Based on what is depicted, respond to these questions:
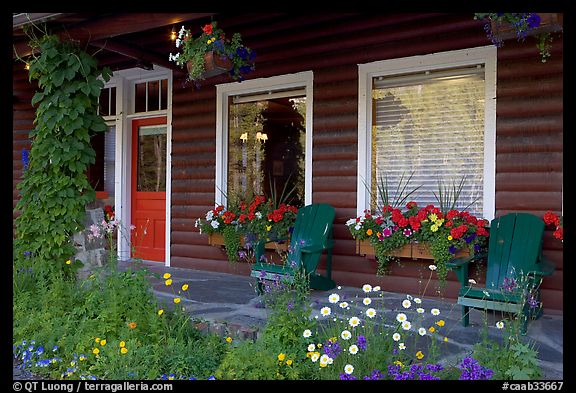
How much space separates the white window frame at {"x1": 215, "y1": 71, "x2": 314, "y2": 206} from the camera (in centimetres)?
488

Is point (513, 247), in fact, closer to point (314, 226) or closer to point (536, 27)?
point (536, 27)

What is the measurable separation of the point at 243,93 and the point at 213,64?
1261 mm

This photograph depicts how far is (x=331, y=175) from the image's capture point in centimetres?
474

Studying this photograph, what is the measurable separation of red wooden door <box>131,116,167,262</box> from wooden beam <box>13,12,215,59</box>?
1996mm

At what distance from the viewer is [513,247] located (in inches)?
137

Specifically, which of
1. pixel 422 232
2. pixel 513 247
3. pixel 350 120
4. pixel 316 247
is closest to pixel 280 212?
pixel 316 247

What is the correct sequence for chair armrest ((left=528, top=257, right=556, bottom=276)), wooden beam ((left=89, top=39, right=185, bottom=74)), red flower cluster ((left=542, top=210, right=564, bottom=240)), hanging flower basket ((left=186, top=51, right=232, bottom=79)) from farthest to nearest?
1. wooden beam ((left=89, top=39, right=185, bottom=74))
2. hanging flower basket ((left=186, top=51, right=232, bottom=79))
3. red flower cluster ((left=542, top=210, right=564, bottom=240))
4. chair armrest ((left=528, top=257, right=556, bottom=276))

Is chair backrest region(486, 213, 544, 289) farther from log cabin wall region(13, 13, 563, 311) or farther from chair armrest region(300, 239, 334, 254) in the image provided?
chair armrest region(300, 239, 334, 254)

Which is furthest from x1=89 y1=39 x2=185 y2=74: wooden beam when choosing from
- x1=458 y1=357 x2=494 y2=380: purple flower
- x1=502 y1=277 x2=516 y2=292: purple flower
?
x1=458 y1=357 x2=494 y2=380: purple flower

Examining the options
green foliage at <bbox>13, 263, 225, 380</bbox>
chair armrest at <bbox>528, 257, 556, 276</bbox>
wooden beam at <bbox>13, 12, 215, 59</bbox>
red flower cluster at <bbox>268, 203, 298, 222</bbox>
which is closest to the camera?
green foliage at <bbox>13, 263, 225, 380</bbox>

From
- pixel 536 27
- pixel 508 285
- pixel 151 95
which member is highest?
pixel 151 95

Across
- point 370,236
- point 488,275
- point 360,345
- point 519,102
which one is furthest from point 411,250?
point 360,345

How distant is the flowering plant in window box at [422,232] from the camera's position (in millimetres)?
3818
